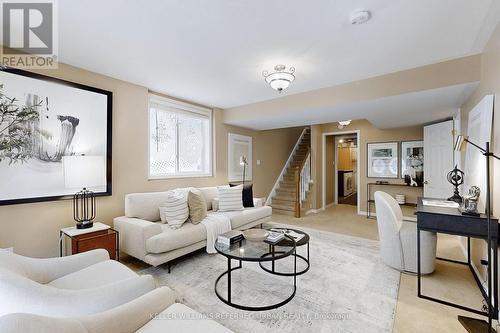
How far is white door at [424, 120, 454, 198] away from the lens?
406 centimetres

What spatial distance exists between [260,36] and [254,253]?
2.14 metres

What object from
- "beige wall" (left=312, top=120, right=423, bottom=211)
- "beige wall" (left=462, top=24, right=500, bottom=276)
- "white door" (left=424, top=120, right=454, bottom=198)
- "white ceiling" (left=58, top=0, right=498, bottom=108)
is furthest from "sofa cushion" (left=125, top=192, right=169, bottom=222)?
"white door" (left=424, top=120, right=454, bottom=198)

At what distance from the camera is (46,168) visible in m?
2.59

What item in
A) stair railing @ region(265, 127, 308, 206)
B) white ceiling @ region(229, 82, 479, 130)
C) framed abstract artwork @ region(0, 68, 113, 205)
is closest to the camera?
framed abstract artwork @ region(0, 68, 113, 205)

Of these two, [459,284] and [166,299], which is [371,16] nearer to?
[166,299]

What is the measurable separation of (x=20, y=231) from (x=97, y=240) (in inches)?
31.5

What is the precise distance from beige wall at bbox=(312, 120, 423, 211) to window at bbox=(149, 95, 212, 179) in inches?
125

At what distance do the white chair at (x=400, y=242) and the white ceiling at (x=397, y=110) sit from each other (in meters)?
1.43

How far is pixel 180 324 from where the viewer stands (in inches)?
45.4

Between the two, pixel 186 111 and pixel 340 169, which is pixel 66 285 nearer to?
pixel 186 111

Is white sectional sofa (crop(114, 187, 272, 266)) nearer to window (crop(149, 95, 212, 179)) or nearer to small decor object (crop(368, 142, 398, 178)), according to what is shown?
window (crop(149, 95, 212, 179))

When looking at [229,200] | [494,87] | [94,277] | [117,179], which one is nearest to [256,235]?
[229,200]

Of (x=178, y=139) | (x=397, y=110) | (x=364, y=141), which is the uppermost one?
(x=397, y=110)

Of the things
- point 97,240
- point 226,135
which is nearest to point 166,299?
point 97,240
